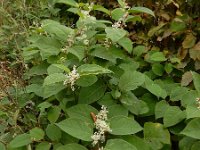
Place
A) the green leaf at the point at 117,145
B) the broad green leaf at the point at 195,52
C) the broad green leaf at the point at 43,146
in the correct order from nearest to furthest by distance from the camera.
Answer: the green leaf at the point at 117,145 < the broad green leaf at the point at 43,146 < the broad green leaf at the point at 195,52

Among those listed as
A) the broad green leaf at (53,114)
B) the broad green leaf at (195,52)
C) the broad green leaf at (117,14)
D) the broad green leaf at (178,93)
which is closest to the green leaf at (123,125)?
the broad green leaf at (53,114)

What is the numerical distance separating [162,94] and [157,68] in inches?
12.6

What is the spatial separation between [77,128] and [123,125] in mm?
173

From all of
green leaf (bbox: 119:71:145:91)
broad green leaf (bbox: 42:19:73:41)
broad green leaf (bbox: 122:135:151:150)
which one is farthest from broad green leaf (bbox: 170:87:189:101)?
broad green leaf (bbox: 42:19:73:41)

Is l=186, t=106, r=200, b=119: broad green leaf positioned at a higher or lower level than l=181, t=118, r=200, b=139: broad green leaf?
higher

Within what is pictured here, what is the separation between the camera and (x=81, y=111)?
1.46 metres

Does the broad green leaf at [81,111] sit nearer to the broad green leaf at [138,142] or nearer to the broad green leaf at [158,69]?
the broad green leaf at [138,142]

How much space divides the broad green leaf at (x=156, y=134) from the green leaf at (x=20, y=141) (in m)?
0.47

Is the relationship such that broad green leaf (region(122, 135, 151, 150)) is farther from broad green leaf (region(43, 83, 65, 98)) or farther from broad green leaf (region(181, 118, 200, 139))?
broad green leaf (region(43, 83, 65, 98))

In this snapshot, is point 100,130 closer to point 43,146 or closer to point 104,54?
point 43,146

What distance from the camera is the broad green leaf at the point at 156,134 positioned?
1516 mm

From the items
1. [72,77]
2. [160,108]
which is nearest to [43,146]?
[72,77]

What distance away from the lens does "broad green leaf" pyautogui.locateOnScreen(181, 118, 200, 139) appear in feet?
4.48

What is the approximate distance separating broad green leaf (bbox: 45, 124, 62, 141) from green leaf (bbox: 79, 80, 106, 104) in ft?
0.51
